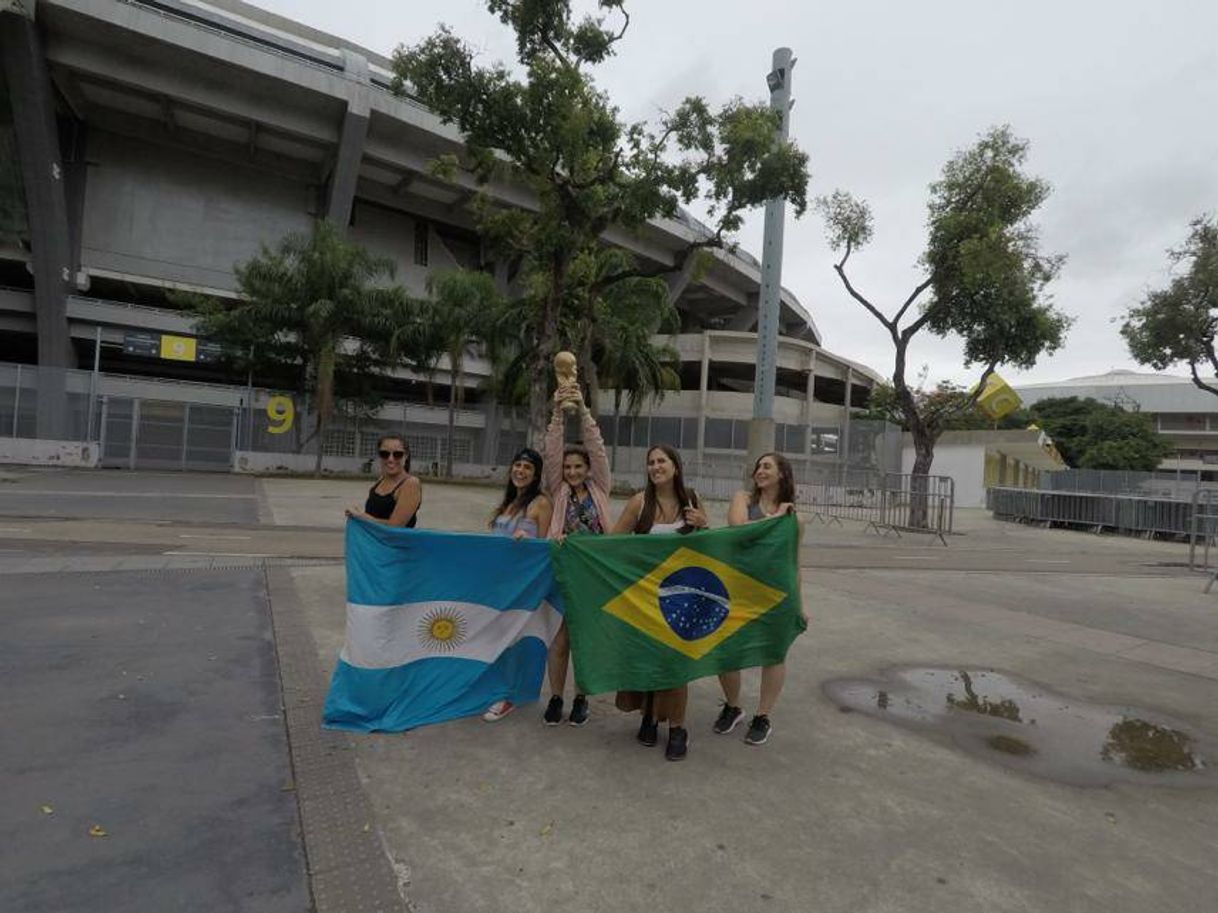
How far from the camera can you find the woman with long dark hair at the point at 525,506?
436 centimetres

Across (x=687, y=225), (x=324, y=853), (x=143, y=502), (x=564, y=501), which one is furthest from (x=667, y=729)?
(x=687, y=225)

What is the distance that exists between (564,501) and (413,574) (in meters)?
0.91

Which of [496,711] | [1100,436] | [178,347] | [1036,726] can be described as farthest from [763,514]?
[1100,436]

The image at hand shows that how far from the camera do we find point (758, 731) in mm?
4070

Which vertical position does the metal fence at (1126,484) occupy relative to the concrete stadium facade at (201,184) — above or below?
below

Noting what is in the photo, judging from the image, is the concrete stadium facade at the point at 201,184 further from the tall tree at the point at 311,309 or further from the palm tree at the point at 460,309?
Result: the palm tree at the point at 460,309

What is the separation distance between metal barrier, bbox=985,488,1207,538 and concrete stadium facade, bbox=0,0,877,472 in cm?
1279

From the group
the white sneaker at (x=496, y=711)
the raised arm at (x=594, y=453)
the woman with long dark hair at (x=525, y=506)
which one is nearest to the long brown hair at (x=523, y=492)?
the woman with long dark hair at (x=525, y=506)

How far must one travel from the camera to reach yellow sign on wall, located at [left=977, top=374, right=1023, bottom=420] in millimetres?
26767

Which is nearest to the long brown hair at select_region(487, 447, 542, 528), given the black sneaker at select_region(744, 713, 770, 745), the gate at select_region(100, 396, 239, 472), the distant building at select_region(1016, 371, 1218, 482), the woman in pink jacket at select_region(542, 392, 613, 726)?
the woman in pink jacket at select_region(542, 392, 613, 726)

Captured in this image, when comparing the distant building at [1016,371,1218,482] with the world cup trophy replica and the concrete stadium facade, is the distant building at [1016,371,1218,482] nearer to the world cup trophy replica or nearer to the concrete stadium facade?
the concrete stadium facade

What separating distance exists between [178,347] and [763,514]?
32207mm

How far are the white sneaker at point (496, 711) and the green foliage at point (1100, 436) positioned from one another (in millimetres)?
61394

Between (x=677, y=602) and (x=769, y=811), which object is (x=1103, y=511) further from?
(x=769, y=811)
